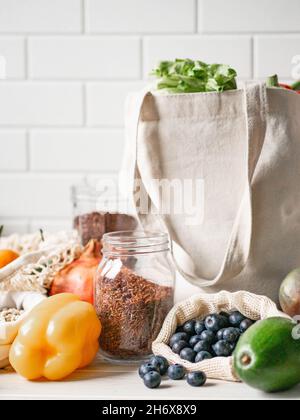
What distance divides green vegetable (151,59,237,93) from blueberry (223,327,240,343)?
0.29 metres

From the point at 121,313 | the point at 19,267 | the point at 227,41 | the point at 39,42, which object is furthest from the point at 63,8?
the point at 121,313

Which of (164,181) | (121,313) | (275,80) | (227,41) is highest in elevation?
(227,41)

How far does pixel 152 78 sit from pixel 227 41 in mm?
159

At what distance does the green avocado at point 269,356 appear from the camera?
23.7 inches

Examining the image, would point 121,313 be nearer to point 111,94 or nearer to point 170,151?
point 170,151

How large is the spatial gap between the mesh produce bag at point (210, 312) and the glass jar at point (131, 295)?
18 millimetres

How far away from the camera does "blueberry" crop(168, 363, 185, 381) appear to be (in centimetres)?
67

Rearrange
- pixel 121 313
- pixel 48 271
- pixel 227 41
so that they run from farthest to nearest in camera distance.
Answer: pixel 227 41 < pixel 48 271 < pixel 121 313

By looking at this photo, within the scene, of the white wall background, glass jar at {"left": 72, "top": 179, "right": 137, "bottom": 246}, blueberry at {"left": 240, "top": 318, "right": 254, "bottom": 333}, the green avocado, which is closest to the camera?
the green avocado

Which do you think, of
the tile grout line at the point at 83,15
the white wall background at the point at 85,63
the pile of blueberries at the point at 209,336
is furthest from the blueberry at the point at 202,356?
the tile grout line at the point at 83,15

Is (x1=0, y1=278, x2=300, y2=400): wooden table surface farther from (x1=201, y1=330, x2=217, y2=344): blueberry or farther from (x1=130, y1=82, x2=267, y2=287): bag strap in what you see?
(x1=130, y1=82, x2=267, y2=287): bag strap

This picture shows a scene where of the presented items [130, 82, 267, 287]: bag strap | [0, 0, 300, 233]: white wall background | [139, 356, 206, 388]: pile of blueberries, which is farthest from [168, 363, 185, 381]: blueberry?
[0, 0, 300, 233]: white wall background

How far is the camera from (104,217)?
94 cm

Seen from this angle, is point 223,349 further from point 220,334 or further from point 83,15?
point 83,15
